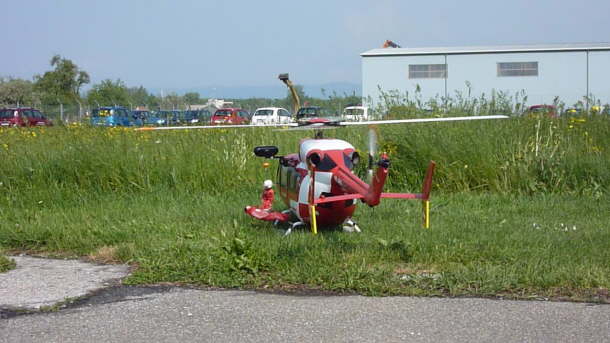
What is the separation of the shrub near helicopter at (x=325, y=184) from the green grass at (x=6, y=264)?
2.35 metres

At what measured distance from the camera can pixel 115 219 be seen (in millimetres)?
9109

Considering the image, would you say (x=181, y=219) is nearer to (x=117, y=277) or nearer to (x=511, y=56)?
(x=117, y=277)

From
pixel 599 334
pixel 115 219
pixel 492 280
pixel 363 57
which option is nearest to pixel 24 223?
pixel 115 219

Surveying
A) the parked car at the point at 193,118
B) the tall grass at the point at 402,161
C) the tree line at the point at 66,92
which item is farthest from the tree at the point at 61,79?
the tall grass at the point at 402,161

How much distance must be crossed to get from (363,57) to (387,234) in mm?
33188

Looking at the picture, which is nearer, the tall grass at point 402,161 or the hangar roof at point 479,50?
the tall grass at point 402,161

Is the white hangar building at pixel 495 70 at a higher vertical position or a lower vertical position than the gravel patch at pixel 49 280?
higher

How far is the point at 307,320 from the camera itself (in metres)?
5.39

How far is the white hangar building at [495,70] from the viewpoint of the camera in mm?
37625

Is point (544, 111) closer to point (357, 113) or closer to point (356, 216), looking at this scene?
point (357, 113)

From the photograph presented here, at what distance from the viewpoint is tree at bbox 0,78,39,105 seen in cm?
5565

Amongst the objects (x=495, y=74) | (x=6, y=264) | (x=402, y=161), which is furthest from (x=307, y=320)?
(x=495, y=74)

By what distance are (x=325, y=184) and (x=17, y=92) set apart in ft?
185

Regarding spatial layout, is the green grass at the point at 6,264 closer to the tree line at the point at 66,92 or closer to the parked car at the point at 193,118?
the parked car at the point at 193,118
